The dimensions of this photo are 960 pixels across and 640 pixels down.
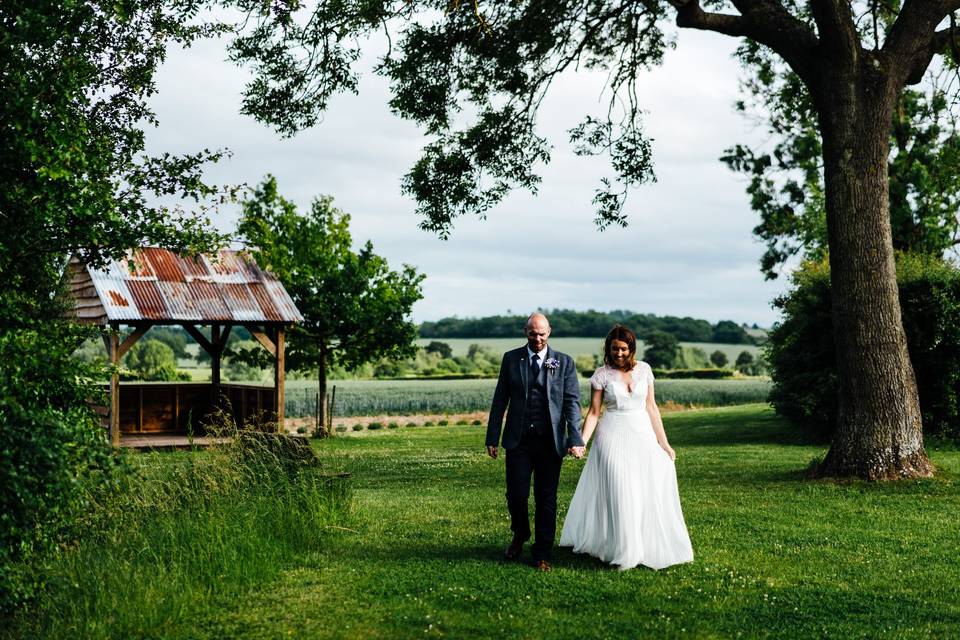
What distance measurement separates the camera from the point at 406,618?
7500 mm

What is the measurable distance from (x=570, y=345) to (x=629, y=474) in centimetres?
7013

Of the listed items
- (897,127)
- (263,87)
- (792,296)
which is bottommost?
(792,296)

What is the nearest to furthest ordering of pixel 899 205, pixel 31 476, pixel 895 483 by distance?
pixel 31 476
pixel 895 483
pixel 899 205

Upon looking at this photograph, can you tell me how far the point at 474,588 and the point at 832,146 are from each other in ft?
33.5

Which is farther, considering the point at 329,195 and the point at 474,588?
the point at 329,195

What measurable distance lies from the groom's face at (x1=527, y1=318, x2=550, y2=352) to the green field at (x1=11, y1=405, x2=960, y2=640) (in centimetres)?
196

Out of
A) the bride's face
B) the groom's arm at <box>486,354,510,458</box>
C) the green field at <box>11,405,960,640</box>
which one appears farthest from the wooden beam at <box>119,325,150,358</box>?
the bride's face

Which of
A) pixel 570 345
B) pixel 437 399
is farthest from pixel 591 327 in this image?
pixel 437 399

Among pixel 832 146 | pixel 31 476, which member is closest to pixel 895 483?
pixel 832 146

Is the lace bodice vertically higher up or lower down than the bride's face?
lower down

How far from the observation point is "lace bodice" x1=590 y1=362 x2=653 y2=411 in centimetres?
907

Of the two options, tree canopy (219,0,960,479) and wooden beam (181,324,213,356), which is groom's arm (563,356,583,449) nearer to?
tree canopy (219,0,960,479)

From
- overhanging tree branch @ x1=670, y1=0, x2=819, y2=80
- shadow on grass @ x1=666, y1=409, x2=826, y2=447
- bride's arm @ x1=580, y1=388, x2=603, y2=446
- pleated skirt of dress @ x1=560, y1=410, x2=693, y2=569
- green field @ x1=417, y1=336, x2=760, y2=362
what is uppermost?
overhanging tree branch @ x1=670, y1=0, x2=819, y2=80

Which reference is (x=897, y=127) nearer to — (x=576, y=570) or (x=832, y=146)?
(x=832, y=146)
